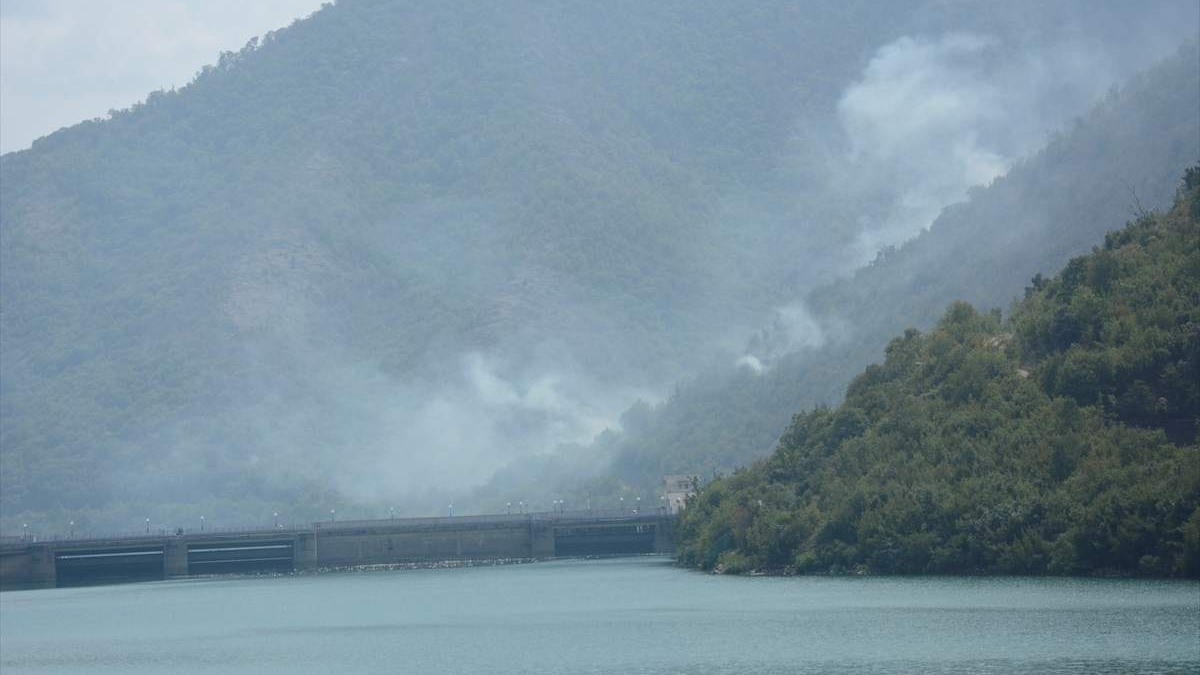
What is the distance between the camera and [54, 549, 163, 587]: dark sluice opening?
16650cm

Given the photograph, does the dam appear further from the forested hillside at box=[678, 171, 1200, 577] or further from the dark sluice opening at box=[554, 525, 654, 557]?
the forested hillside at box=[678, 171, 1200, 577]

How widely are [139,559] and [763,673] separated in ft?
362

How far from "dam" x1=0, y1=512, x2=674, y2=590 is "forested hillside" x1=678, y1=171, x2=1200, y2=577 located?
43.2m

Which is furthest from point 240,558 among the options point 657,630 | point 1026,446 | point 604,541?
point 657,630

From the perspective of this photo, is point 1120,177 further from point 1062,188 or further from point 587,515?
point 587,515

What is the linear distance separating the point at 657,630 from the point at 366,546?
91.8m

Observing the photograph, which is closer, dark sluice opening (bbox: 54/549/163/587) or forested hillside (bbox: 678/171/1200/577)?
forested hillside (bbox: 678/171/1200/577)

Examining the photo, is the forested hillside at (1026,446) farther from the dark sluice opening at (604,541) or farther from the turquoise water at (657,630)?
the dark sluice opening at (604,541)

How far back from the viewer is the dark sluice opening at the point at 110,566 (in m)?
166

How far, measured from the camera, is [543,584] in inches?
5054

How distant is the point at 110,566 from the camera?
170000 mm

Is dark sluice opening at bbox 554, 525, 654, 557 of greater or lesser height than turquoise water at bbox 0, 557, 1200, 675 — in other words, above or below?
above

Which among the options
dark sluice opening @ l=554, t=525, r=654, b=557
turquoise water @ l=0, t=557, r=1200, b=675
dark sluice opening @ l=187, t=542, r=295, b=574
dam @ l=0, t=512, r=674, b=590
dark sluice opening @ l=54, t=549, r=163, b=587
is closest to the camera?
turquoise water @ l=0, t=557, r=1200, b=675

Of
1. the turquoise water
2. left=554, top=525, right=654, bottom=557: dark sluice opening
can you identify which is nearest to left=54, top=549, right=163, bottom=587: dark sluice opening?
left=554, top=525, right=654, bottom=557: dark sluice opening
